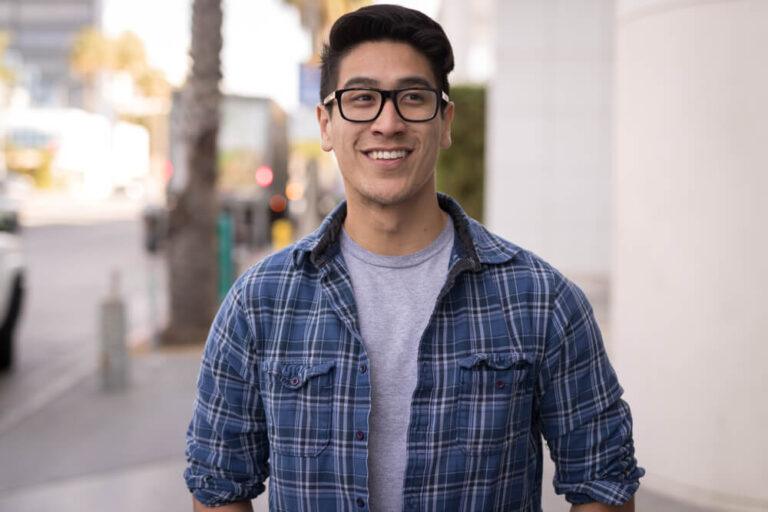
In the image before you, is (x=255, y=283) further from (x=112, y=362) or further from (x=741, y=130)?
(x=112, y=362)

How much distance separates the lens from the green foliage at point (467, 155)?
17438 mm

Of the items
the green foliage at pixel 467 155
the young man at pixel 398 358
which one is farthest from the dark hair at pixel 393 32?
the green foliage at pixel 467 155

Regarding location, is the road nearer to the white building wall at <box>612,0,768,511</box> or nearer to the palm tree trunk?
the palm tree trunk

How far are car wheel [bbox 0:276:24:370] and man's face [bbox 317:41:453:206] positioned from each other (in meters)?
7.20

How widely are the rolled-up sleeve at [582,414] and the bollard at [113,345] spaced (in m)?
6.27

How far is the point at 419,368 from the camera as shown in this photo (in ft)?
6.58

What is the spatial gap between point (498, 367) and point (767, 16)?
3421 millimetres

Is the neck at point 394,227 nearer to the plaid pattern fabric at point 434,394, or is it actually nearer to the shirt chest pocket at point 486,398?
the plaid pattern fabric at point 434,394

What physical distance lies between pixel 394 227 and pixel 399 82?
0.33m

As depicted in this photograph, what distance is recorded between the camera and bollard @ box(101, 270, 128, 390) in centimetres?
780

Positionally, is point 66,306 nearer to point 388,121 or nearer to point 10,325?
point 10,325

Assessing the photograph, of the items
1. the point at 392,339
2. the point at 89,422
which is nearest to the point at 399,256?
the point at 392,339

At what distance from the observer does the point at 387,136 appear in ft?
6.88

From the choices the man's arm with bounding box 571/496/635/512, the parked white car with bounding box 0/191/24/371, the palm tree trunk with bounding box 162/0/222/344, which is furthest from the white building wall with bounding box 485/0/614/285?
the man's arm with bounding box 571/496/635/512
